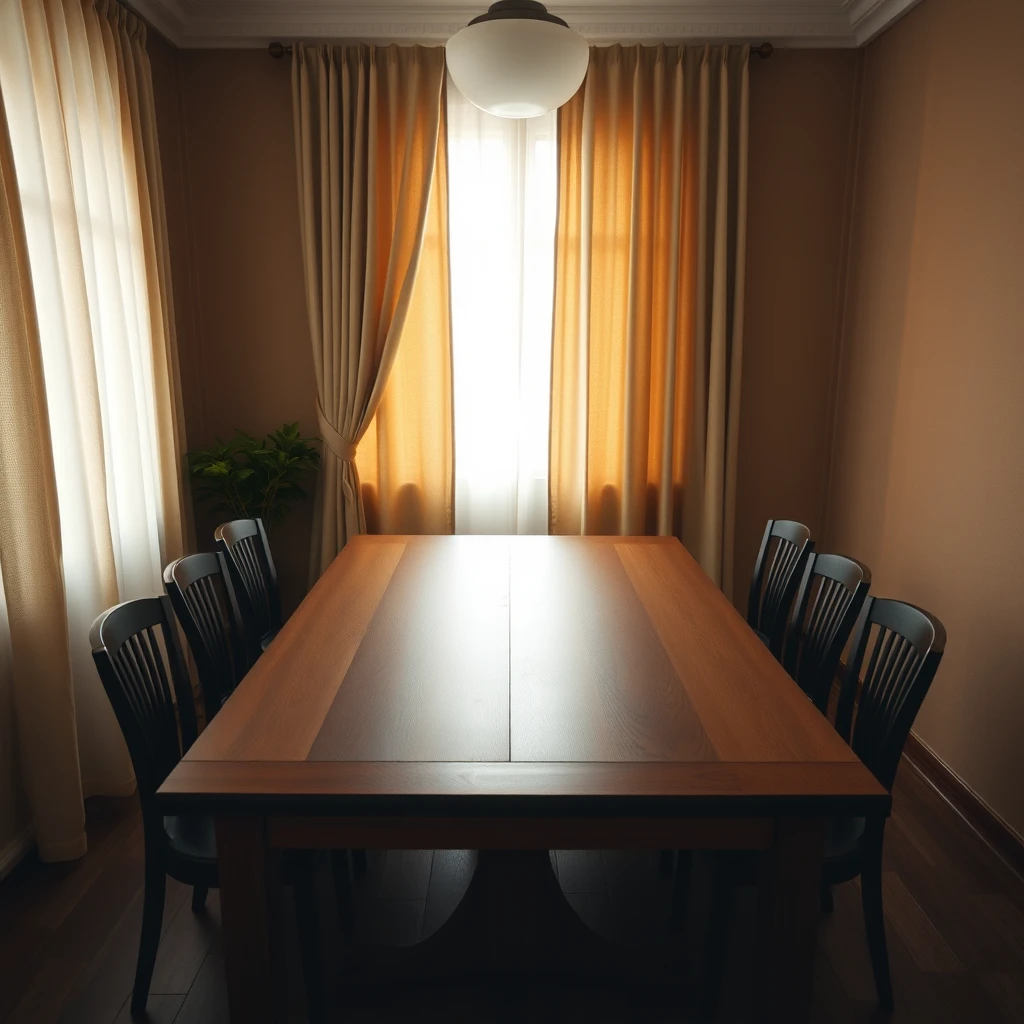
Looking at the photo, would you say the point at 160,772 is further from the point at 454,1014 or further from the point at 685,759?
the point at 685,759

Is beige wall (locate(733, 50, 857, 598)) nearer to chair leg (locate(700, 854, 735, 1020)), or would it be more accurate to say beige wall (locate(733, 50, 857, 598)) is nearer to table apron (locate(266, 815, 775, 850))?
chair leg (locate(700, 854, 735, 1020))

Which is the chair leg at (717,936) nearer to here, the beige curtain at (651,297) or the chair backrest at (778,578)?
the chair backrest at (778,578)

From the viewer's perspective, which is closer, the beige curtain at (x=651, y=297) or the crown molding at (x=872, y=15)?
the crown molding at (x=872, y=15)

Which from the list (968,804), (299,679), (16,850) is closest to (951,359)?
(968,804)

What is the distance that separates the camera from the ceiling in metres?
3.31

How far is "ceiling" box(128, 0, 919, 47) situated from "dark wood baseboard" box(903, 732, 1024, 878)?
283cm

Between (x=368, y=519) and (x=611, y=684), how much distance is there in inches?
90.0

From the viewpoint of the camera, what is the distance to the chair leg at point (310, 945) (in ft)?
5.53

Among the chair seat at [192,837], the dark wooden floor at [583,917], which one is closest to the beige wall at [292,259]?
the dark wooden floor at [583,917]

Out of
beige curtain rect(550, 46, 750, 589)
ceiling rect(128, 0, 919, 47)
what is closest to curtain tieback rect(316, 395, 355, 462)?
beige curtain rect(550, 46, 750, 589)

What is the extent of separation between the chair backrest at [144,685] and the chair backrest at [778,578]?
1.73 meters

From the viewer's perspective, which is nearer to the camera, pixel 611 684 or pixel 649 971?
pixel 611 684

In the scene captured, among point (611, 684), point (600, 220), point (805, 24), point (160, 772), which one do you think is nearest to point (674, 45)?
point (805, 24)

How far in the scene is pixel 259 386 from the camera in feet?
12.2
